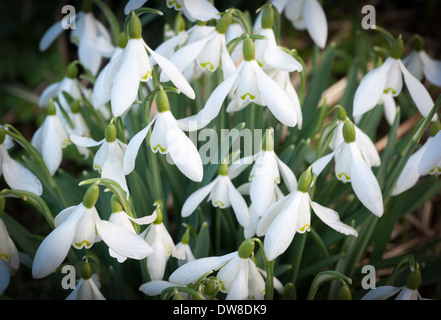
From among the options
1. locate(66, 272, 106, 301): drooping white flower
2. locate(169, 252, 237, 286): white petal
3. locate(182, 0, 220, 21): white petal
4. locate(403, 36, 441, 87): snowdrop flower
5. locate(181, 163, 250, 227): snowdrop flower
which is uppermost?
locate(182, 0, 220, 21): white petal

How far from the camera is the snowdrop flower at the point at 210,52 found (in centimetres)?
90

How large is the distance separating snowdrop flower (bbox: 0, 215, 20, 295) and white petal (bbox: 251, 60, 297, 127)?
1.49ft

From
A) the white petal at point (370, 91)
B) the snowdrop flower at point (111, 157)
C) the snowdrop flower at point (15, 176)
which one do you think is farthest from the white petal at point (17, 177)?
the white petal at point (370, 91)

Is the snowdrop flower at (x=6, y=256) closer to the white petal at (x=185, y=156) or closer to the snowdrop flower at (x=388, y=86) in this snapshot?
the white petal at (x=185, y=156)

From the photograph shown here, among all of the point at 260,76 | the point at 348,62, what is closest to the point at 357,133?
the point at 260,76

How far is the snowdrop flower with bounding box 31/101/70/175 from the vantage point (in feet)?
3.39

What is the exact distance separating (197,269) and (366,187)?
0.30 m

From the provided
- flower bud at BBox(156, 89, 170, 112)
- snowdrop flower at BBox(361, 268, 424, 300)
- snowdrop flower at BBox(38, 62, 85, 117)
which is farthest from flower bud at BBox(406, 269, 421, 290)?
snowdrop flower at BBox(38, 62, 85, 117)

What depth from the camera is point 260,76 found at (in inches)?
33.9

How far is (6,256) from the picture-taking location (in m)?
0.84

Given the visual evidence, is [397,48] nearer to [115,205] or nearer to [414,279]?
[414,279]

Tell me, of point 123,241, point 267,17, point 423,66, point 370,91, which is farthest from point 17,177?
point 423,66

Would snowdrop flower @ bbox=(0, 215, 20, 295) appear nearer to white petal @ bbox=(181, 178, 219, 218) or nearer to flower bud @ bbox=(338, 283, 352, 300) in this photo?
white petal @ bbox=(181, 178, 219, 218)
